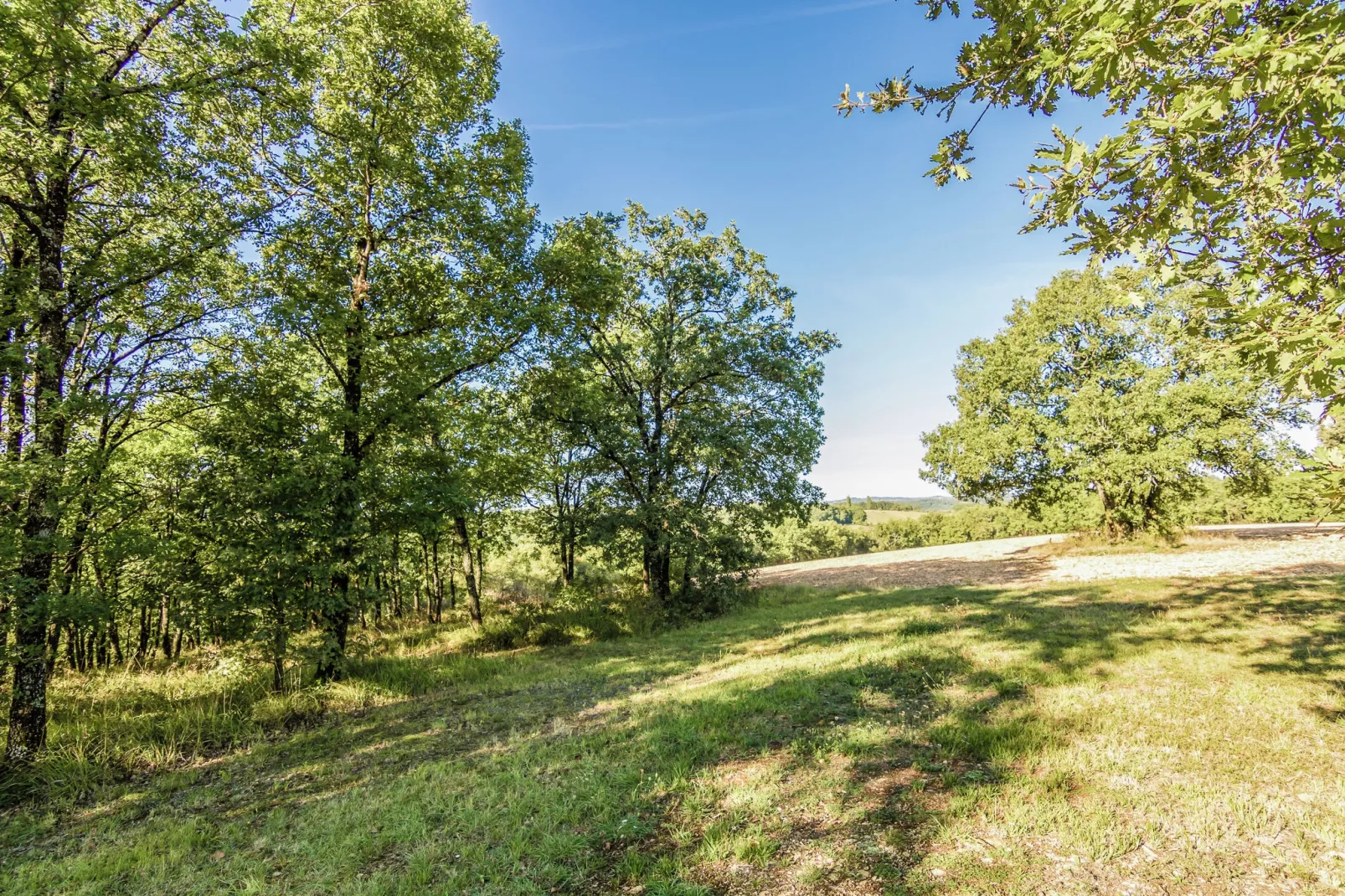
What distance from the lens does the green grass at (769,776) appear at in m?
3.90

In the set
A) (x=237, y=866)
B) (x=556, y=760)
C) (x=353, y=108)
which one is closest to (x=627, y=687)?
(x=556, y=760)

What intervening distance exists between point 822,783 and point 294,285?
12059mm

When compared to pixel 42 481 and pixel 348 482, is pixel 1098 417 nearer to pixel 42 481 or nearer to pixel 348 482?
pixel 348 482

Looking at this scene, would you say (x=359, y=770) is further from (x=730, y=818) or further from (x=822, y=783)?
(x=822, y=783)

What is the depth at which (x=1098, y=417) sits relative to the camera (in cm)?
1969

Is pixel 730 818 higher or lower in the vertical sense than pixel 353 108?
lower

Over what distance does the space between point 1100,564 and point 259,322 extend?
89.8 feet

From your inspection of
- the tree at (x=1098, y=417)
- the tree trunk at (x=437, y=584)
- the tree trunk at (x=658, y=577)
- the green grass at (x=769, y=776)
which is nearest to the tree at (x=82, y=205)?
the green grass at (x=769, y=776)

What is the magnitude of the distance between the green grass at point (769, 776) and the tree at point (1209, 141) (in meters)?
3.73

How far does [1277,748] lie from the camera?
5.00m

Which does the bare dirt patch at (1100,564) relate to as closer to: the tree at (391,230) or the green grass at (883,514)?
the tree at (391,230)

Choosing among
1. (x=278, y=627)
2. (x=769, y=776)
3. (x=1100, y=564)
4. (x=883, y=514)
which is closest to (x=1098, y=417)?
(x=1100, y=564)

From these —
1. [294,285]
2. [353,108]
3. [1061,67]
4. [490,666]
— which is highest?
[353,108]

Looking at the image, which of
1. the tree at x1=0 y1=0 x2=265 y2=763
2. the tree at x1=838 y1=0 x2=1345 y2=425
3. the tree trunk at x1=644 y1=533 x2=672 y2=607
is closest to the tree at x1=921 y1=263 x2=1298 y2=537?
the tree trunk at x1=644 y1=533 x2=672 y2=607
